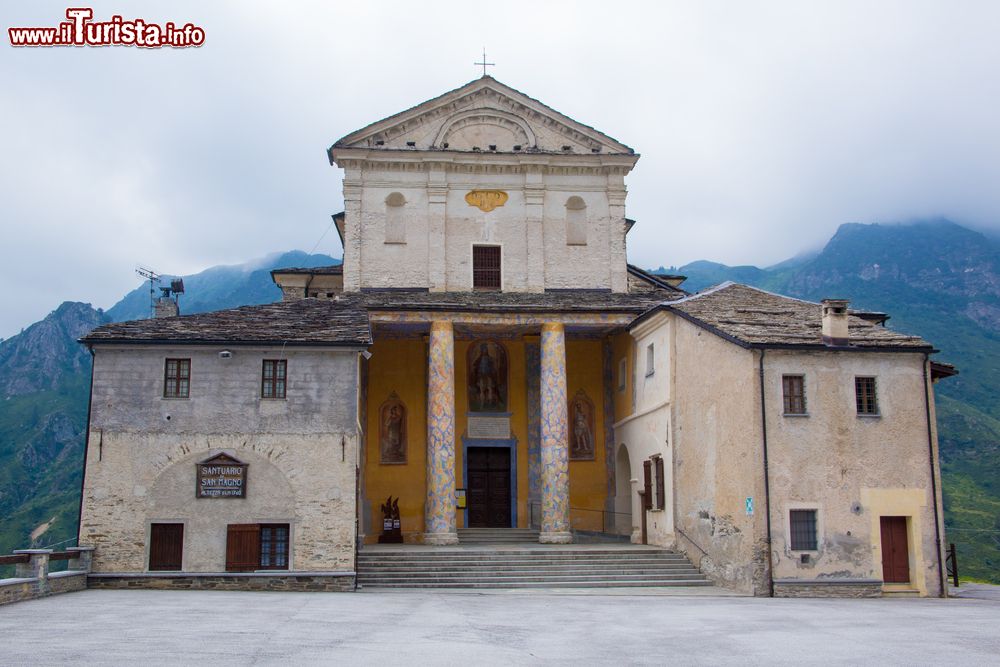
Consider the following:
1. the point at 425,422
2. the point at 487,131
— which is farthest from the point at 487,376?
the point at 487,131

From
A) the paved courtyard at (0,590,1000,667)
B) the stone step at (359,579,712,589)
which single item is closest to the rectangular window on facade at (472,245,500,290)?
the stone step at (359,579,712,589)

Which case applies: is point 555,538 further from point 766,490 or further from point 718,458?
point 766,490

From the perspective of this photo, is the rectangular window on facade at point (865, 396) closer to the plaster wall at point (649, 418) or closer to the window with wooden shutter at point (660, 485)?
the plaster wall at point (649, 418)

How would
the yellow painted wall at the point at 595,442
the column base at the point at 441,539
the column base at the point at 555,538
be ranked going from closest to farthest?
the column base at the point at 441,539 → the column base at the point at 555,538 → the yellow painted wall at the point at 595,442

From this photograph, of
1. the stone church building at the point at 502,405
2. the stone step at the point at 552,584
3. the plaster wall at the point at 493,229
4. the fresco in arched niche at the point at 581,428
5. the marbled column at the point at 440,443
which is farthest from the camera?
the fresco in arched niche at the point at 581,428

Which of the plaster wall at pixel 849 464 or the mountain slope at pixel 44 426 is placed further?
the mountain slope at pixel 44 426

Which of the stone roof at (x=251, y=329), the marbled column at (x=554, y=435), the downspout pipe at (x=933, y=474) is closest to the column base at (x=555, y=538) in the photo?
the marbled column at (x=554, y=435)

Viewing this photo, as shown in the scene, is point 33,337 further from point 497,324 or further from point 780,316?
point 780,316

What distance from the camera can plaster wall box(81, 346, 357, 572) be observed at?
85.0 feet

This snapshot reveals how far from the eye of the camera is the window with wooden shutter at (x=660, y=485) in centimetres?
3108

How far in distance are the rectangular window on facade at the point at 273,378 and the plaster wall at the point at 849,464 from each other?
1294 cm

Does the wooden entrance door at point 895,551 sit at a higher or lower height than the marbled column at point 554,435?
lower

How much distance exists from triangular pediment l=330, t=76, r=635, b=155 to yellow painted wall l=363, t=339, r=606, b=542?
745 centimetres

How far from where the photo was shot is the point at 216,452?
86.9 feet
